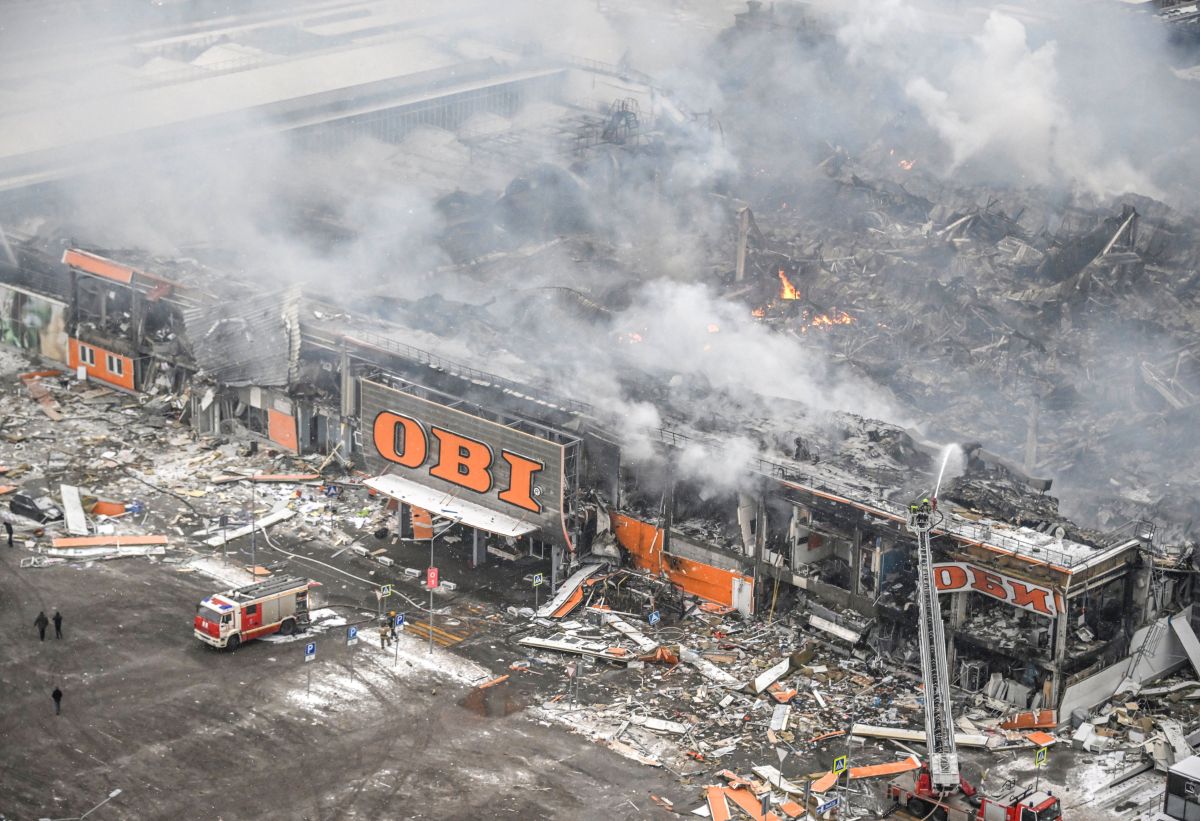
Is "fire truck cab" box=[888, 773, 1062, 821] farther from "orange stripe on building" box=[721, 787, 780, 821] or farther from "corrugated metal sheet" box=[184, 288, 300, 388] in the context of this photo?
"corrugated metal sheet" box=[184, 288, 300, 388]

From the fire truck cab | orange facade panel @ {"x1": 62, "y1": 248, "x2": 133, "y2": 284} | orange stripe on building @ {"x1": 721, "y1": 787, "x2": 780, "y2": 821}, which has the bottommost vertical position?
orange stripe on building @ {"x1": 721, "y1": 787, "x2": 780, "y2": 821}

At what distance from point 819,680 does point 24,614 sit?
76.7 ft

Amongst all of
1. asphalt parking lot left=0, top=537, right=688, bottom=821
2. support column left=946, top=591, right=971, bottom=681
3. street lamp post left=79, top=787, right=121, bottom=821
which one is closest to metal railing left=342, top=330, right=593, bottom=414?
asphalt parking lot left=0, top=537, right=688, bottom=821

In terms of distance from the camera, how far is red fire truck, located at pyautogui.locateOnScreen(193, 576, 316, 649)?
48219 mm

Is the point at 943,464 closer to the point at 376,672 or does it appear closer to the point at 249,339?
the point at 376,672

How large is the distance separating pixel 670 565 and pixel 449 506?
24.3 ft

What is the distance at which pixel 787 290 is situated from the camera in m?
75.3

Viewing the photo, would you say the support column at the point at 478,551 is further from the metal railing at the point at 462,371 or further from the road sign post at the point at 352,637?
the road sign post at the point at 352,637

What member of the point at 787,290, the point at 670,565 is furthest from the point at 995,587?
the point at 787,290

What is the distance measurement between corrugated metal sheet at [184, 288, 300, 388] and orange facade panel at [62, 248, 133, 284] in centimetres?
430

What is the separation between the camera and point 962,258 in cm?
7719

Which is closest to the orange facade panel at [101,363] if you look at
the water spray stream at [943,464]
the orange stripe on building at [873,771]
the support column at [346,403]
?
the support column at [346,403]

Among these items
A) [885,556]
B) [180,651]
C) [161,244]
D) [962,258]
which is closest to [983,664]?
[885,556]

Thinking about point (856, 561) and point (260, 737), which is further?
point (856, 561)
